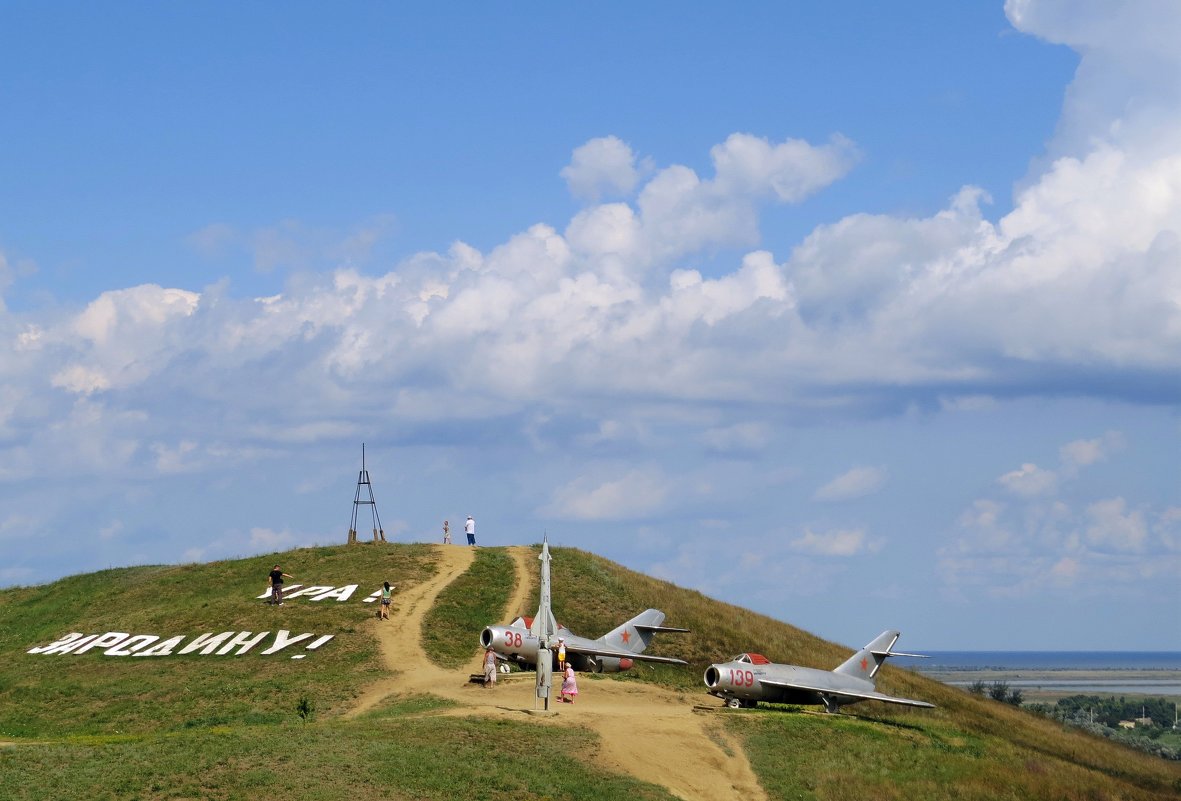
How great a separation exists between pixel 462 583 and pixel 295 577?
34.4 feet

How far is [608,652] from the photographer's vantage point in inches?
2296

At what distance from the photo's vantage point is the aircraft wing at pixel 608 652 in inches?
2237

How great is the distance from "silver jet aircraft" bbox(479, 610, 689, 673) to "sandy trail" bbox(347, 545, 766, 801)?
1.40 meters

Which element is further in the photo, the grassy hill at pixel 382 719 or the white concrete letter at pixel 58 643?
the white concrete letter at pixel 58 643

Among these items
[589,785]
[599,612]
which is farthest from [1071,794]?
[599,612]

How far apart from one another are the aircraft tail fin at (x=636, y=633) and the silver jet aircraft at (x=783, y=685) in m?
6.76

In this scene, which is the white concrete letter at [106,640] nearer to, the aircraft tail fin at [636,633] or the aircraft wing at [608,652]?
the aircraft wing at [608,652]

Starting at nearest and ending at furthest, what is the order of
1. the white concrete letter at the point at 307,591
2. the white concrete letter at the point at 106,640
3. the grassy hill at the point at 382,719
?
the grassy hill at the point at 382,719 < the white concrete letter at the point at 106,640 < the white concrete letter at the point at 307,591

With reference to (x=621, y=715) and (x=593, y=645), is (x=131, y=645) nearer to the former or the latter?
(x=593, y=645)

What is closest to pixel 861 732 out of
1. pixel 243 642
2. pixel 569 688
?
pixel 569 688

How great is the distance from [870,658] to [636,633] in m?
11.2

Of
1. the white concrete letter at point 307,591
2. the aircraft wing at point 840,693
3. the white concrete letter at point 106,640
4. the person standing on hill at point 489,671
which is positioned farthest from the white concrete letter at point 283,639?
the aircraft wing at point 840,693

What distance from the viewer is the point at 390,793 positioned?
37.2 meters

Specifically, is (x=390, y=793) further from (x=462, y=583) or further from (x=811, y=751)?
(x=462, y=583)
